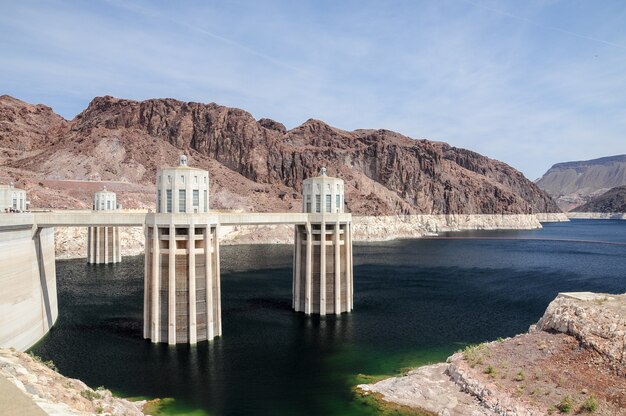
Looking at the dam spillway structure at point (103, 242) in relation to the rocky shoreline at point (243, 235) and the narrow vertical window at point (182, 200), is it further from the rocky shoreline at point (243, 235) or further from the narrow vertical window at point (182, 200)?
the narrow vertical window at point (182, 200)

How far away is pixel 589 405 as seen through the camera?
24.7 metres

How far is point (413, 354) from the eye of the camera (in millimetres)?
40375

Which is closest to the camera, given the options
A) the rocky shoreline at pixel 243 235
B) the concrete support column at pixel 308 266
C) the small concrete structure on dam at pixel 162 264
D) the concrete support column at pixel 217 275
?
the small concrete structure on dam at pixel 162 264

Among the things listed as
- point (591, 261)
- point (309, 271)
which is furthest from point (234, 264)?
point (591, 261)

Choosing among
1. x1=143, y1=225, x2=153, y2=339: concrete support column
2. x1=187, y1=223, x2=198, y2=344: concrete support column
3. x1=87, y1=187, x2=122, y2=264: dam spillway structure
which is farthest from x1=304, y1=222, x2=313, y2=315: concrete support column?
x1=87, y1=187, x2=122, y2=264: dam spillway structure

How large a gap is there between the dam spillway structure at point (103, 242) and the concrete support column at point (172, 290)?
6257 cm

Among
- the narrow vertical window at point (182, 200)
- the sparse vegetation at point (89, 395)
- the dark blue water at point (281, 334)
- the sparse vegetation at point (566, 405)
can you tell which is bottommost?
the dark blue water at point (281, 334)

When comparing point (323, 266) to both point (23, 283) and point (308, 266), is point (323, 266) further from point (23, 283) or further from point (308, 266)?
point (23, 283)

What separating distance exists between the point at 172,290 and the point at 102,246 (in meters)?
64.3

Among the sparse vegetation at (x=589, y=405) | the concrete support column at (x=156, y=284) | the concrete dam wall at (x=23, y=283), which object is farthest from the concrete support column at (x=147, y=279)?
the sparse vegetation at (x=589, y=405)

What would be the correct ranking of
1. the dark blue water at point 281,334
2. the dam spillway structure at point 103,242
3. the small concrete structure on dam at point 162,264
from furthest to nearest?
the dam spillway structure at point 103,242 < the small concrete structure on dam at point 162,264 < the dark blue water at point 281,334

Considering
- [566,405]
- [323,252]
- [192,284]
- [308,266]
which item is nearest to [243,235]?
[308,266]

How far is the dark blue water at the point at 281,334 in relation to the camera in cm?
3275

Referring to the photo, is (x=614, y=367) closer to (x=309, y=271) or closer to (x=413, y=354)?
(x=413, y=354)
